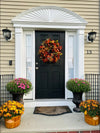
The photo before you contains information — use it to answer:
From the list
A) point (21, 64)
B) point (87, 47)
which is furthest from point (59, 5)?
point (21, 64)

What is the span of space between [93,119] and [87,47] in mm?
1904

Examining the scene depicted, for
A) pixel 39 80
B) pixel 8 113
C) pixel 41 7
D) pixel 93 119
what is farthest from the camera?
pixel 39 80

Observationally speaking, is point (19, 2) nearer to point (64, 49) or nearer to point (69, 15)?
point (69, 15)

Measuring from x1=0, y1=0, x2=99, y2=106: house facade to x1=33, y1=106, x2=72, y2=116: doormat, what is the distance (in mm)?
240

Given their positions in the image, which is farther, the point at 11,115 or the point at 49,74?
the point at 49,74

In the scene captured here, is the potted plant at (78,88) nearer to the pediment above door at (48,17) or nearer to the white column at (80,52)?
the white column at (80,52)

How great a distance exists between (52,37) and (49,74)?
3.65 ft

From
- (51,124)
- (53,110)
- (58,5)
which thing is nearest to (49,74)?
(53,110)

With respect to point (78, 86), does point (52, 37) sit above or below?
above

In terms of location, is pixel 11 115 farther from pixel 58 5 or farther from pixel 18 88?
pixel 58 5

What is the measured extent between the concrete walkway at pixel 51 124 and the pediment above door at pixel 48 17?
2.35 metres

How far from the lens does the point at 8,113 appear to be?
1.69 meters

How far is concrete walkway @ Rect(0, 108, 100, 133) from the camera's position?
1.74 meters

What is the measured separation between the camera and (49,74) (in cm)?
297
